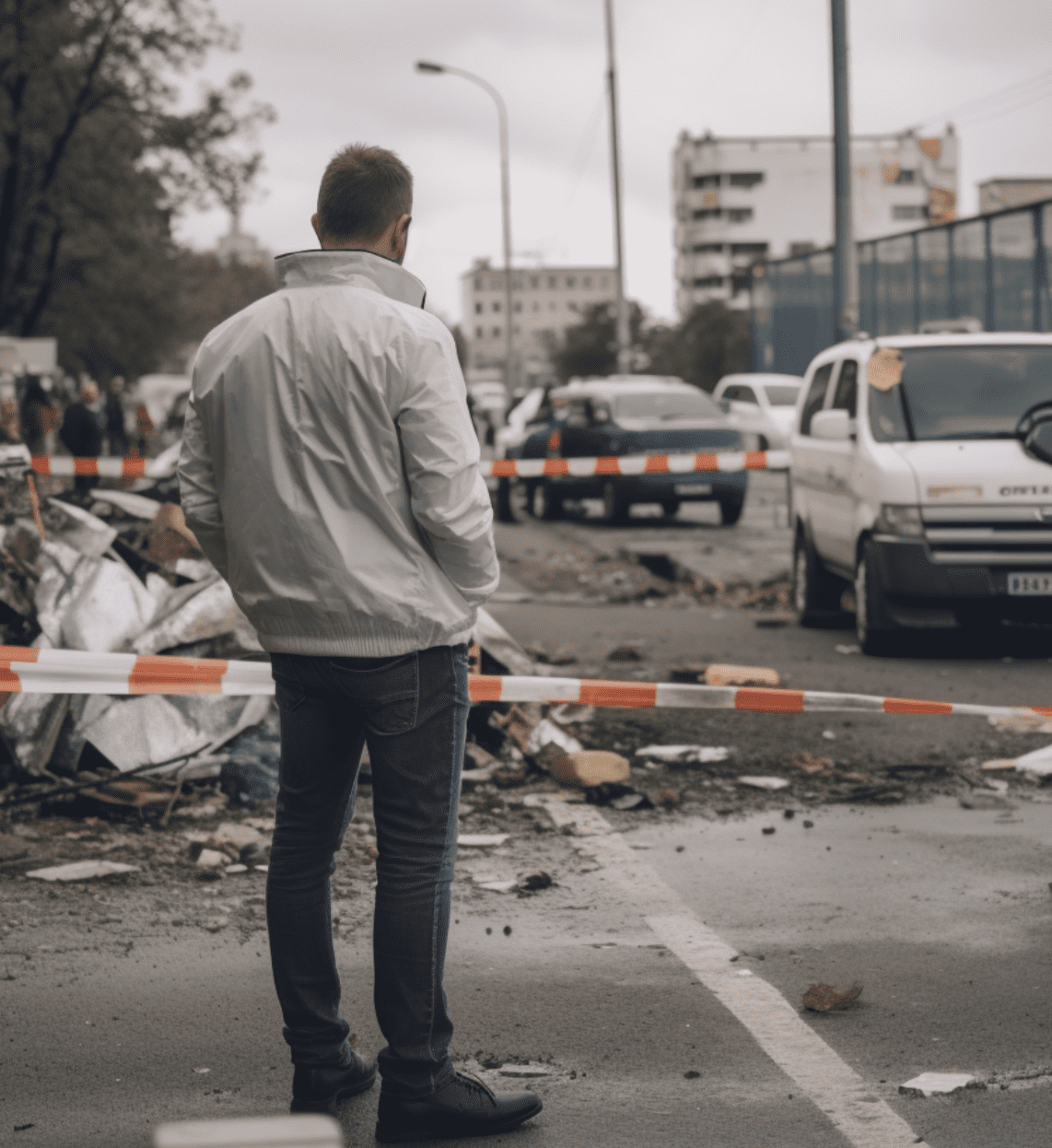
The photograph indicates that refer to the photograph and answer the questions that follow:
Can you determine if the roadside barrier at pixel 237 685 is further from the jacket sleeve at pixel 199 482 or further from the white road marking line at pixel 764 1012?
the jacket sleeve at pixel 199 482

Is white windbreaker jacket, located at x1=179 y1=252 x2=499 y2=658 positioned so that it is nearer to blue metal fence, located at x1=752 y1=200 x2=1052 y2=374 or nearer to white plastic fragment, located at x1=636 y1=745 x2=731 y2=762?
white plastic fragment, located at x1=636 y1=745 x2=731 y2=762

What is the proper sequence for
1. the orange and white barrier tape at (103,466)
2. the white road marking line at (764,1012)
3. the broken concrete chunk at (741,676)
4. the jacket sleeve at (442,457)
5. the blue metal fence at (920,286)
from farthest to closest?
1. the blue metal fence at (920,286)
2. the orange and white barrier tape at (103,466)
3. the broken concrete chunk at (741,676)
4. the white road marking line at (764,1012)
5. the jacket sleeve at (442,457)

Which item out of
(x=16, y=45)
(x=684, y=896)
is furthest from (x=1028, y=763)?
(x=16, y=45)

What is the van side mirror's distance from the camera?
10.0 m

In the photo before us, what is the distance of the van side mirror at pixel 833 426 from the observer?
10.0 m

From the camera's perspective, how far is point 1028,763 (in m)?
6.96

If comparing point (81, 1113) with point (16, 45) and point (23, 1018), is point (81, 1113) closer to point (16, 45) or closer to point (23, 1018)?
point (23, 1018)

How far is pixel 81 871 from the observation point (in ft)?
17.9

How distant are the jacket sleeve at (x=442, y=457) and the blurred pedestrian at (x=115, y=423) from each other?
3124 centimetres

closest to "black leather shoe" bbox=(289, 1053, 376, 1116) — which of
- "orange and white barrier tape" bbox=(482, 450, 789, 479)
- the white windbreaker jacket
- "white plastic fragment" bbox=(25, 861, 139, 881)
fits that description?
the white windbreaker jacket

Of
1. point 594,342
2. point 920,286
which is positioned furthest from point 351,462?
point 594,342

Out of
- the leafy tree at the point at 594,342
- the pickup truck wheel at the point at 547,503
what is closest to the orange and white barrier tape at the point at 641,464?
the pickup truck wheel at the point at 547,503

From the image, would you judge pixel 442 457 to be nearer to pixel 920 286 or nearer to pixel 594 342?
pixel 920 286

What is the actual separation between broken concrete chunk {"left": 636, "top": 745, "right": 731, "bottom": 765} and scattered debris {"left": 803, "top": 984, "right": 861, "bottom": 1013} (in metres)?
2.99
